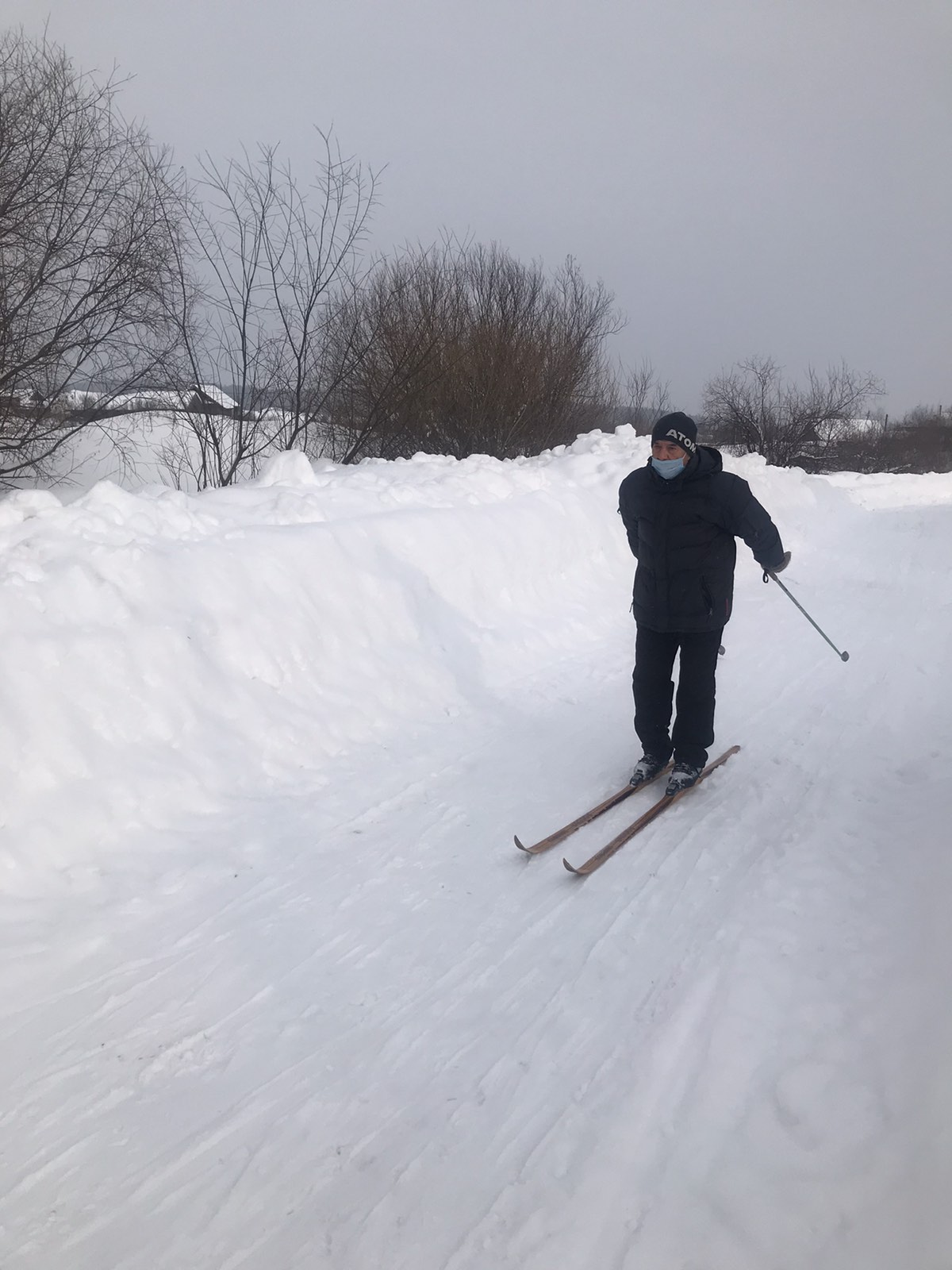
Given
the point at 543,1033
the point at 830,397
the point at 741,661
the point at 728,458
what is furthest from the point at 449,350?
the point at 830,397

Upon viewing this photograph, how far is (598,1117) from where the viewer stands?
7.36 feet

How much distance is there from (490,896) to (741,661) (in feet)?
12.7

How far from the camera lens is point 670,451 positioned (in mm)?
4020

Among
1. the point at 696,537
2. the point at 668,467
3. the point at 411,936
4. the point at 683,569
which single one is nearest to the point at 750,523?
the point at 696,537

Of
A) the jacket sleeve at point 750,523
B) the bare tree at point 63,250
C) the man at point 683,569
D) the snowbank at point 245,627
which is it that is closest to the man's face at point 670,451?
the man at point 683,569

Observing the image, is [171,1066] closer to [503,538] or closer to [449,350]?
[503,538]

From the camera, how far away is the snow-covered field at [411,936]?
2.00 m

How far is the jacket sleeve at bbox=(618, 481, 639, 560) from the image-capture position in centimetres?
432

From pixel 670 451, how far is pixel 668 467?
0.28ft

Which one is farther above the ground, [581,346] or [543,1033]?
[581,346]

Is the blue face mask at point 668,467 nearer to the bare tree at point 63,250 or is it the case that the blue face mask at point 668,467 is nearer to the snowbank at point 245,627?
the snowbank at point 245,627

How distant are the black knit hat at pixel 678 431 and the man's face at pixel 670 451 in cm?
2

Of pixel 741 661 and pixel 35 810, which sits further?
pixel 741 661

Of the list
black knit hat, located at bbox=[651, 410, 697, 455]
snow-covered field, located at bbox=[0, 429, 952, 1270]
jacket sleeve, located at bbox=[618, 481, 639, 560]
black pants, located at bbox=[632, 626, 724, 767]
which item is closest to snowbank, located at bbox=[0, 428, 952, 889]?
snow-covered field, located at bbox=[0, 429, 952, 1270]
